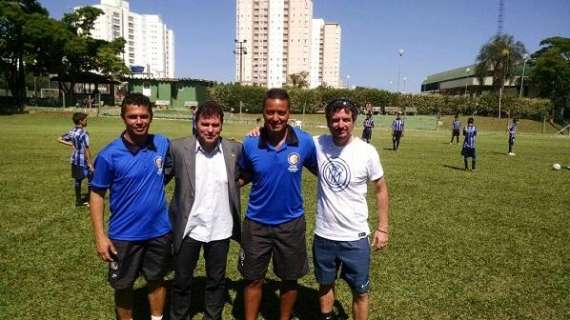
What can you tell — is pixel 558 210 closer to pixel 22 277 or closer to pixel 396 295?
pixel 396 295

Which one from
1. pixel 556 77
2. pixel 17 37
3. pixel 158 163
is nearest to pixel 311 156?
pixel 158 163

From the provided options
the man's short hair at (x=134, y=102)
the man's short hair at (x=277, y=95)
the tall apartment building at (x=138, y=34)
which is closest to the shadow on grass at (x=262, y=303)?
the man's short hair at (x=134, y=102)

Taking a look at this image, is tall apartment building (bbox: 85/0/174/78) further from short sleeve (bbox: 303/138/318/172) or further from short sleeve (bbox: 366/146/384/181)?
short sleeve (bbox: 366/146/384/181)

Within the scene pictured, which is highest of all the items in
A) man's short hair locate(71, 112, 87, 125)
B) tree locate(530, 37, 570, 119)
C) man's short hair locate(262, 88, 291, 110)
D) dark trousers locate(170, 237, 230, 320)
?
tree locate(530, 37, 570, 119)

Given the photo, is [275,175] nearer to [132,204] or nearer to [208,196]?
[208,196]

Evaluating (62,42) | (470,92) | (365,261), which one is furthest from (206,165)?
(470,92)

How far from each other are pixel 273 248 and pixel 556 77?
252 feet

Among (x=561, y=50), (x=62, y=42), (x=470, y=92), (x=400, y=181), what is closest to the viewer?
(x=400, y=181)

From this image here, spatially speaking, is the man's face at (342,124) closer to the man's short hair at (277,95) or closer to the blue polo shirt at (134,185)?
the man's short hair at (277,95)

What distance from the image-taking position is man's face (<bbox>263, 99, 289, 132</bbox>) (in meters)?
3.58

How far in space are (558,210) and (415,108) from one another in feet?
195

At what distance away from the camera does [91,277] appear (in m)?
5.39

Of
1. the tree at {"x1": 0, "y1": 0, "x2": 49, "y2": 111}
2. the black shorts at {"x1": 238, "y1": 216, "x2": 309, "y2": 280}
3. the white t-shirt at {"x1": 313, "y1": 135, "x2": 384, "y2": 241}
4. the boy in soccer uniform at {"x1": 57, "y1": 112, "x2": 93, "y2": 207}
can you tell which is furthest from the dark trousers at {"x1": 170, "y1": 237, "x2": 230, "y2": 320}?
the tree at {"x1": 0, "y1": 0, "x2": 49, "y2": 111}

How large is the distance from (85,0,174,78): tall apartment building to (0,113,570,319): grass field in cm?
13908
